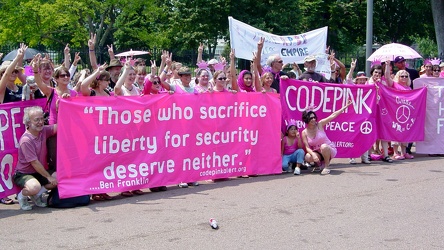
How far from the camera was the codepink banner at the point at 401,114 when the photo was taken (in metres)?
11.3

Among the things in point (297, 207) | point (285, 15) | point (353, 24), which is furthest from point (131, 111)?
point (353, 24)

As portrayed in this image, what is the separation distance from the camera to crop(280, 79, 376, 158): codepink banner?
10.3 meters

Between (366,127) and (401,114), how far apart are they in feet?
3.20

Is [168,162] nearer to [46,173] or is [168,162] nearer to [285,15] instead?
[46,173]

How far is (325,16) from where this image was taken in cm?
4078

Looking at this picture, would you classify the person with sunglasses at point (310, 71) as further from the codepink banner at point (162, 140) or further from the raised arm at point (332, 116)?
the codepink banner at point (162, 140)

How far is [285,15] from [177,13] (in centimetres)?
663

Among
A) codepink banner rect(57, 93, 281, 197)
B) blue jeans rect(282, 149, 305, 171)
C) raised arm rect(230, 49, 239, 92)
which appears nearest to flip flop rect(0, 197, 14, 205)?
codepink banner rect(57, 93, 281, 197)

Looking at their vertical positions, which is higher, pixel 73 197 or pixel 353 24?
pixel 353 24

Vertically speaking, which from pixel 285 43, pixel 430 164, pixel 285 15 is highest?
pixel 285 15

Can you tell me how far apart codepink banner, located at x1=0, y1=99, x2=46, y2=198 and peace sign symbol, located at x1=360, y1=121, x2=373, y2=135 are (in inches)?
243

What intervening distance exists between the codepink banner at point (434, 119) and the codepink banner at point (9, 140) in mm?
7876

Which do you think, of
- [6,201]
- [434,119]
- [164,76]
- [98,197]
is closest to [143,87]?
[164,76]

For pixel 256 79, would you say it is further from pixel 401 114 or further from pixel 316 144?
pixel 401 114
